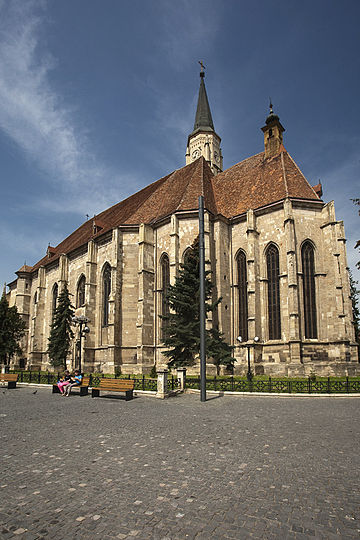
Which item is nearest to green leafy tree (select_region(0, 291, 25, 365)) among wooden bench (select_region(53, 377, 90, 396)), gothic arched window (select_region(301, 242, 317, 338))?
wooden bench (select_region(53, 377, 90, 396))

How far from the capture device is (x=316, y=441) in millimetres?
7270

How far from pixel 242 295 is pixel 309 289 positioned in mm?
5177

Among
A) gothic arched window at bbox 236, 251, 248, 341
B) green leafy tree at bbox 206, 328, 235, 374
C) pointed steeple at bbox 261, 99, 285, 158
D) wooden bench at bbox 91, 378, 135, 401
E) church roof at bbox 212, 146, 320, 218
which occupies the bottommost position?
wooden bench at bbox 91, 378, 135, 401

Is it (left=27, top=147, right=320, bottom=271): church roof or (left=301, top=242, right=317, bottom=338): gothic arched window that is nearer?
(left=301, top=242, right=317, bottom=338): gothic arched window

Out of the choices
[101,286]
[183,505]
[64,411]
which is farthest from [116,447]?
[101,286]

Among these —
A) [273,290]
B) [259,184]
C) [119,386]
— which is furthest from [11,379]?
[259,184]

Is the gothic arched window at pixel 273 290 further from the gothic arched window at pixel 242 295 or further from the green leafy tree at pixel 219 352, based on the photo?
the green leafy tree at pixel 219 352

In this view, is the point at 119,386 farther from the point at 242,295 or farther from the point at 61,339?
the point at 61,339

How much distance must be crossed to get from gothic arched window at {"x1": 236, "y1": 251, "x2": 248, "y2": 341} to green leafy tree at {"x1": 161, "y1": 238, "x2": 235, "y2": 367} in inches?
279

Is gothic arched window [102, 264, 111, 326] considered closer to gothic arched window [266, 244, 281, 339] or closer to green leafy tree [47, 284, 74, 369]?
green leafy tree [47, 284, 74, 369]

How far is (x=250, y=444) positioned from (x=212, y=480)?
2193 mm

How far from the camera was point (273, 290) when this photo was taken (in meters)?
27.7

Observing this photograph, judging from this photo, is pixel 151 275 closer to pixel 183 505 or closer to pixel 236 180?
pixel 236 180

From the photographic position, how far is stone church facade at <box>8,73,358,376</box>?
84.4ft
